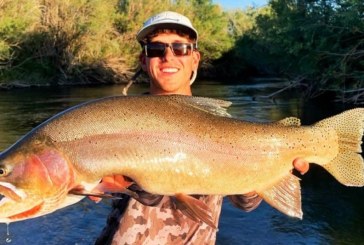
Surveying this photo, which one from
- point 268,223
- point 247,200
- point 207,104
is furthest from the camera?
point 268,223

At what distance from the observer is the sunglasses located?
2.78 metres

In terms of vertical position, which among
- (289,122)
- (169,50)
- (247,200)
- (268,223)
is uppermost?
(169,50)

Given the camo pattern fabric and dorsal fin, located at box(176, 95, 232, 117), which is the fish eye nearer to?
the camo pattern fabric

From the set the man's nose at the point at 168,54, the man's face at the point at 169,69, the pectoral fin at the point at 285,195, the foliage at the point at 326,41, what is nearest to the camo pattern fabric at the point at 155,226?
the pectoral fin at the point at 285,195

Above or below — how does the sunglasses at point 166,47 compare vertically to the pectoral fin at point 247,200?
above

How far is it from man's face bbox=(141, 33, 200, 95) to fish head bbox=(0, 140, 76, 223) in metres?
0.79

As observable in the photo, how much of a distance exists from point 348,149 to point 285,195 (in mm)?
437

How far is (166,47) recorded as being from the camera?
2.78 metres

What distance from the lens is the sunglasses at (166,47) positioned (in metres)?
2.78

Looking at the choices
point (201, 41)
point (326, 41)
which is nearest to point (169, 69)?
point (326, 41)

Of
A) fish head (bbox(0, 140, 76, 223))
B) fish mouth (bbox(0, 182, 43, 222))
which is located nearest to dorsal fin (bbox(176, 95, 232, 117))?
fish head (bbox(0, 140, 76, 223))

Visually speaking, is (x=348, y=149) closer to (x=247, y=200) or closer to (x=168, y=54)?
(x=247, y=200)

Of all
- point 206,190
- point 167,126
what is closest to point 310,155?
point 206,190

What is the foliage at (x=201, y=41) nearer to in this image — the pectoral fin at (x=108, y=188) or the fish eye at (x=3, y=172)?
the pectoral fin at (x=108, y=188)
